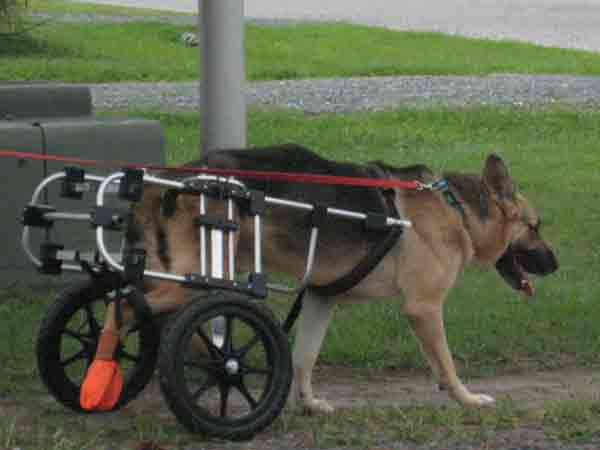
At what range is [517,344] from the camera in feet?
26.2

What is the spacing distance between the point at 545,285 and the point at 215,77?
3.04 meters

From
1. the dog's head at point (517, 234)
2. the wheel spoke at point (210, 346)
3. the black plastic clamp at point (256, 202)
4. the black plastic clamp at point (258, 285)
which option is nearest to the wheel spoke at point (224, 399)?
the wheel spoke at point (210, 346)

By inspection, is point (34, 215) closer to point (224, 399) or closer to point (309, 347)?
point (224, 399)

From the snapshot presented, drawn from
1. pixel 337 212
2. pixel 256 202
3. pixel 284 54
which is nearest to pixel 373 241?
pixel 337 212

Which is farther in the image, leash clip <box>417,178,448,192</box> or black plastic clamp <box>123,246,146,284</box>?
leash clip <box>417,178,448,192</box>

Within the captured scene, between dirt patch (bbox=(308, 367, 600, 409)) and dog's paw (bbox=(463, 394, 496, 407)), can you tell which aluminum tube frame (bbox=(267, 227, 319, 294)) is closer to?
dirt patch (bbox=(308, 367, 600, 409))

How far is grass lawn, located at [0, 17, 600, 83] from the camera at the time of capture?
73.4 feet

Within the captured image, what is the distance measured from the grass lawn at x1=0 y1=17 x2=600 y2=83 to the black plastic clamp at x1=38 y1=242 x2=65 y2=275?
49.5ft

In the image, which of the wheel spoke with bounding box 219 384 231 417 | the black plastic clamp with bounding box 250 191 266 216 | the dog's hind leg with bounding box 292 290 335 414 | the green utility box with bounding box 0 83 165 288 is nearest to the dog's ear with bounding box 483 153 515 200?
the dog's hind leg with bounding box 292 290 335 414

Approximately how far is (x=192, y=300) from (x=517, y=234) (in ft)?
6.82

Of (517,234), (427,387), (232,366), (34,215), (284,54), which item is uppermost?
(34,215)

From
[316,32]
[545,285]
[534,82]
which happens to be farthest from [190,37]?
[545,285]

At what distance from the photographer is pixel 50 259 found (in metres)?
5.83

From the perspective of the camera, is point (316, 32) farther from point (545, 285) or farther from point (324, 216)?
point (324, 216)
